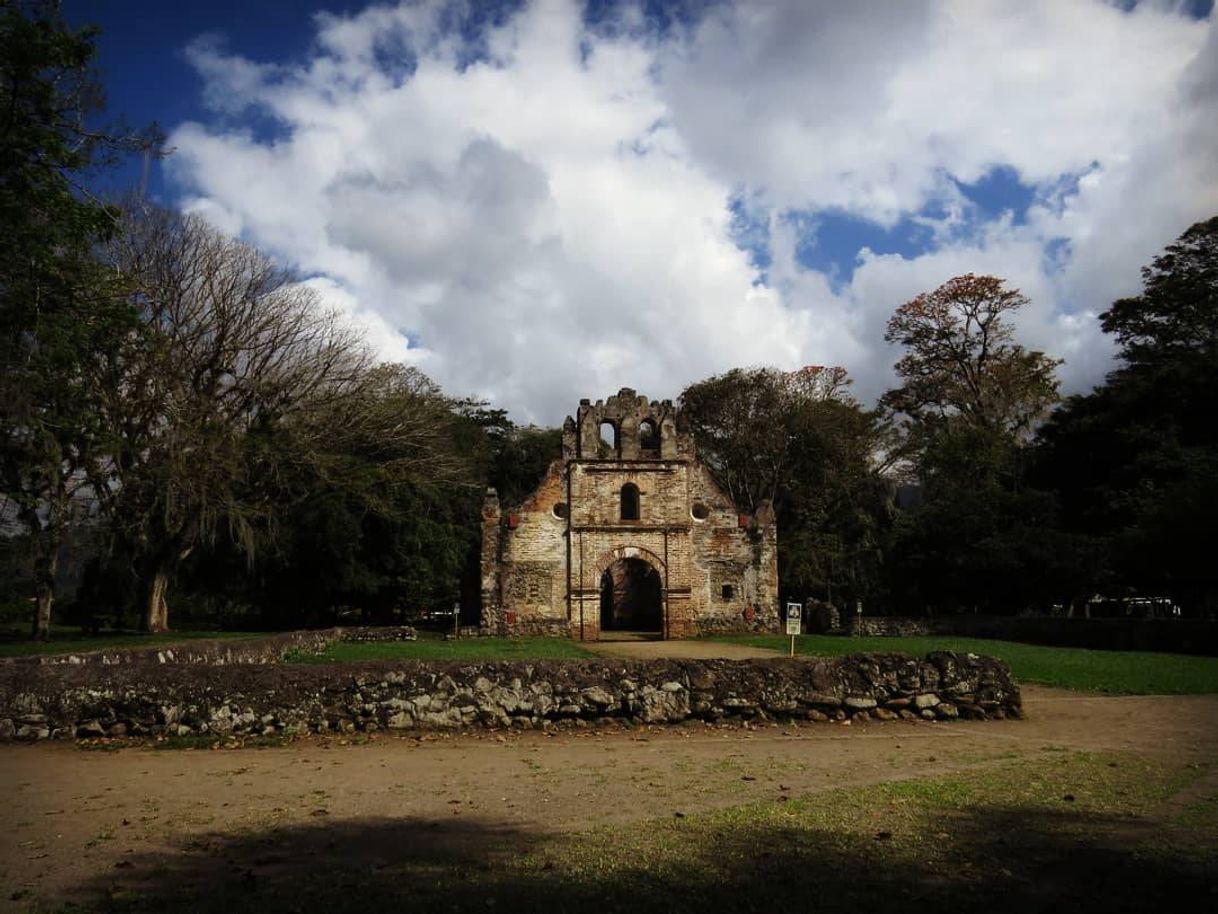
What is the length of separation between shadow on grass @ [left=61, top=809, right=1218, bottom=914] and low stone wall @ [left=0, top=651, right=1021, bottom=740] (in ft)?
13.2

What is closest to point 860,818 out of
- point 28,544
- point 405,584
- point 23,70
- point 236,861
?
point 236,861

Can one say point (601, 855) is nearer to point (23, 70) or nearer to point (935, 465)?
point (23, 70)

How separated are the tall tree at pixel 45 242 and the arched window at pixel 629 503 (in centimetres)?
1795

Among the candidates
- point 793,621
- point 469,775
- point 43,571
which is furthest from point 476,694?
point 43,571

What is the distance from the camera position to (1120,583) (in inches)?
1225

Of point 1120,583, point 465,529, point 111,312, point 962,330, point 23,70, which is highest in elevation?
point 962,330

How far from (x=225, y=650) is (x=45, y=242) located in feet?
26.0

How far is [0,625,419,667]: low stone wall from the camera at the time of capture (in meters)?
10.7

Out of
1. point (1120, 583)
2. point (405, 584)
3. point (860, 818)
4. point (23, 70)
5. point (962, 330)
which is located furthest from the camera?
point (962, 330)

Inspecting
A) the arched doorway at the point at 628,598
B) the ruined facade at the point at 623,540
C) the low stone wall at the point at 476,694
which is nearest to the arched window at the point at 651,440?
the ruined facade at the point at 623,540

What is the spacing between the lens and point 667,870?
4844 mm

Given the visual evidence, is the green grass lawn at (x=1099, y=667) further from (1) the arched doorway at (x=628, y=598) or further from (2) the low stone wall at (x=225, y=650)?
(1) the arched doorway at (x=628, y=598)

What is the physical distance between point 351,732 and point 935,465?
3334 centimetres

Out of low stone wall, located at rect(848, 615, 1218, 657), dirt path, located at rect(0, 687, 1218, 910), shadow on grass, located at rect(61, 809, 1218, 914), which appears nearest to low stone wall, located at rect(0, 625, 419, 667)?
dirt path, located at rect(0, 687, 1218, 910)
